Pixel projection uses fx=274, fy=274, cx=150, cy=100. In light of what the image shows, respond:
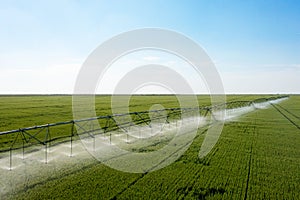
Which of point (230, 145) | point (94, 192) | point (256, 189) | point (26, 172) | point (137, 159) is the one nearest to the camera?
point (94, 192)

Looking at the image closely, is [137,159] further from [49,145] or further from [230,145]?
[230,145]

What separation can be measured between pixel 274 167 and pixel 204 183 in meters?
4.89

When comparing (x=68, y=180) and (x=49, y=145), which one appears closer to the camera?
(x=68, y=180)

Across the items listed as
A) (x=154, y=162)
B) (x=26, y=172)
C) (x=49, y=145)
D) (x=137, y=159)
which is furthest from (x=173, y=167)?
(x=49, y=145)

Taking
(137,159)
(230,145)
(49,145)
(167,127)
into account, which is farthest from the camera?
(167,127)

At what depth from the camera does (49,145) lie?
57.2ft

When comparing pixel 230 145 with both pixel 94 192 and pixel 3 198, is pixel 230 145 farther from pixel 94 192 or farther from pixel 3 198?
pixel 3 198

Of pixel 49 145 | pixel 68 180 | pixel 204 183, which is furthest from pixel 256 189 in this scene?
pixel 49 145

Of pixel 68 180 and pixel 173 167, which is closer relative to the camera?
pixel 68 180

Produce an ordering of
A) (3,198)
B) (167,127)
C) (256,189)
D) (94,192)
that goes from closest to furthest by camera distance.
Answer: (3,198) < (94,192) < (256,189) < (167,127)

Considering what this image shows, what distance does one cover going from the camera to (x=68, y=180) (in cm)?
1115

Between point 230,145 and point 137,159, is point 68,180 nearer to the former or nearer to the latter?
point 137,159

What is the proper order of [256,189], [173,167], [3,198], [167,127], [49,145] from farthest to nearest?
[167,127] → [49,145] → [173,167] → [256,189] → [3,198]

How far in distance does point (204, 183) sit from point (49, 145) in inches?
417
